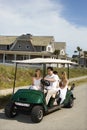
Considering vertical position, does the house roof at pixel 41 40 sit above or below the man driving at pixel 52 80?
above

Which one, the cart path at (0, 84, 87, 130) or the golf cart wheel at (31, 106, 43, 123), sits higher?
the golf cart wheel at (31, 106, 43, 123)

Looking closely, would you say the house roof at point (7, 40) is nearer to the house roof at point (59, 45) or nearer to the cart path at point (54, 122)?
the house roof at point (59, 45)

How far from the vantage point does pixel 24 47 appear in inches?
2741

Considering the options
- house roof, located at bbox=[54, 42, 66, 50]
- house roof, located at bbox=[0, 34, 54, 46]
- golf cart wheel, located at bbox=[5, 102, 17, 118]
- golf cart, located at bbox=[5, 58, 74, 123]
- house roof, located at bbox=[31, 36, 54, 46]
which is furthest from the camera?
house roof, located at bbox=[54, 42, 66, 50]

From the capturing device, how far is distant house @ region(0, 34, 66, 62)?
66.1 metres

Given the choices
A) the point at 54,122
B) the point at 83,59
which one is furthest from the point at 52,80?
the point at 83,59

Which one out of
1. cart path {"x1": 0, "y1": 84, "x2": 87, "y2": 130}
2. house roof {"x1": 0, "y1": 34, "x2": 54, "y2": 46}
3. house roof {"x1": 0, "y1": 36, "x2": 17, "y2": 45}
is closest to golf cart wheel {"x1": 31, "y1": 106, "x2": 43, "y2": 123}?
cart path {"x1": 0, "y1": 84, "x2": 87, "y2": 130}

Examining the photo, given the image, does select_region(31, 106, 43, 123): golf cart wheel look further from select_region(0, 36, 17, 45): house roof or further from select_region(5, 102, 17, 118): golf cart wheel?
select_region(0, 36, 17, 45): house roof

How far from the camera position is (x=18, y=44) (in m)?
70.1

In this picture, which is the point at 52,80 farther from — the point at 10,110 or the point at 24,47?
the point at 24,47

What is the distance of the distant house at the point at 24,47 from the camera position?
6612 cm

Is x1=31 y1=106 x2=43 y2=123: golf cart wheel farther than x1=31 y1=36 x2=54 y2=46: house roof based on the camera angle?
No

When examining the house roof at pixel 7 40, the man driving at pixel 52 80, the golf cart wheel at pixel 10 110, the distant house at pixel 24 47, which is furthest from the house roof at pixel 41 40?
the golf cart wheel at pixel 10 110

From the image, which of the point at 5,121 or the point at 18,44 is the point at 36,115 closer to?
the point at 5,121
